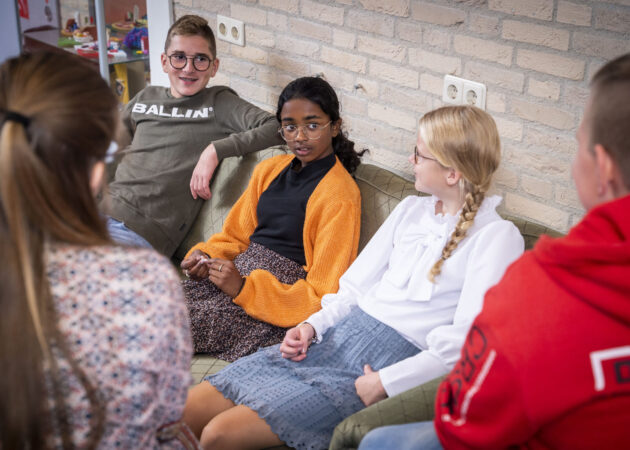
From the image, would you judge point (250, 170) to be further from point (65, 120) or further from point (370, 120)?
point (65, 120)

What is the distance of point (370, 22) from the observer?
7.64ft

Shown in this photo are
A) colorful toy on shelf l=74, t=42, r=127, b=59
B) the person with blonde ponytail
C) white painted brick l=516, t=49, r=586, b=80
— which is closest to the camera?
the person with blonde ponytail

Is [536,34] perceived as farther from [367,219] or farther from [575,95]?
[367,219]

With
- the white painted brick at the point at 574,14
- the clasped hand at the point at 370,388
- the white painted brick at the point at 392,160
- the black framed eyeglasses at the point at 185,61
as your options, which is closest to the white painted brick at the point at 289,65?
the black framed eyeglasses at the point at 185,61

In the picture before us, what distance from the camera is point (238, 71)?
295 cm

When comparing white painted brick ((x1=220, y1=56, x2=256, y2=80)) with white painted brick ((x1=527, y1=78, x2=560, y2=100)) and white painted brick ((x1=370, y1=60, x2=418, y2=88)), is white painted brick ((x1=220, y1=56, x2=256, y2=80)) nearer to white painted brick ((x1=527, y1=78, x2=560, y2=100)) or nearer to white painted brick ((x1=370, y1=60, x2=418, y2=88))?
white painted brick ((x1=370, y1=60, x2=418, y2=88))

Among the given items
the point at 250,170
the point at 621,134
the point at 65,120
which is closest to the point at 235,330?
the point at 250,170

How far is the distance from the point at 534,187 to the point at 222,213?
1092 millimetres

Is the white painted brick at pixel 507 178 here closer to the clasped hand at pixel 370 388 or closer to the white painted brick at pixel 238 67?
the clasped hand at pixel 370 388

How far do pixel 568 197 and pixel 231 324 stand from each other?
1046mm

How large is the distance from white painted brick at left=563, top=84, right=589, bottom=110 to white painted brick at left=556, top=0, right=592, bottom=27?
17cm

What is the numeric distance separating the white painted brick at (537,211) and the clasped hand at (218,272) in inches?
34.2

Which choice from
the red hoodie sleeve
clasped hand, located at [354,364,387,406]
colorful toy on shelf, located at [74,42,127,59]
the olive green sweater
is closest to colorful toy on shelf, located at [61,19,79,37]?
colorful toy on shelf, located at [74,42,127,59]

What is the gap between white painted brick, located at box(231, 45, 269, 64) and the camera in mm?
2801
